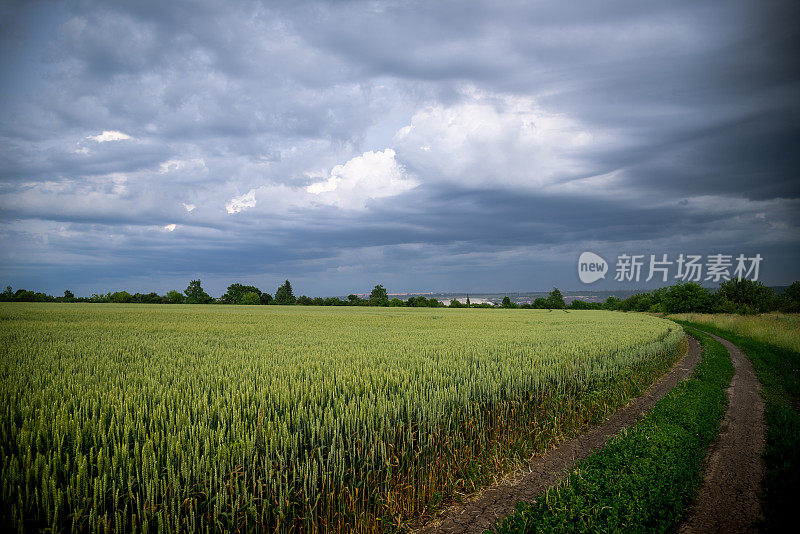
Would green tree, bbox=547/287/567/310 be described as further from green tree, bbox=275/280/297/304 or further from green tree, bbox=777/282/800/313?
green tree, bbox=275/280/297/304

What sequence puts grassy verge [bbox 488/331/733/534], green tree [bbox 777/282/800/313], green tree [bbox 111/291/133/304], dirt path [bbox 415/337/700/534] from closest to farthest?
grassy verge [bbox 488/331/733/534]
dirt path [bbox 415/337/700/534]
green tree [bbox 777/282/800/313]
green tree [bbox 111/291/133/304]

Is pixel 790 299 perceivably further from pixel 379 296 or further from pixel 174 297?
pixel 174 297

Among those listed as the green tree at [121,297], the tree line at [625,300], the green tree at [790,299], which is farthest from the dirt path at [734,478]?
the green tree at [121,297]

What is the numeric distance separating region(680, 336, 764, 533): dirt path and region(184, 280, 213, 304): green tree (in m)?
105

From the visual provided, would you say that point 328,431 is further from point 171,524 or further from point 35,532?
point 35,532

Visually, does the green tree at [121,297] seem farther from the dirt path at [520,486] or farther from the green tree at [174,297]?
the dirt path at [520,486]

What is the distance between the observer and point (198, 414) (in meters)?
5.22

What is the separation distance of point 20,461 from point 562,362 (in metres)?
10.6

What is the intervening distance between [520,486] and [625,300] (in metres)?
146

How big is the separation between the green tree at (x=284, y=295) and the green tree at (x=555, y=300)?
85.1 metres

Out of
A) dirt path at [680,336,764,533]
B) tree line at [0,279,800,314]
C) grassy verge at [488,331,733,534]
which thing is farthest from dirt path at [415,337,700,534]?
tree line at [0,279,800,314]

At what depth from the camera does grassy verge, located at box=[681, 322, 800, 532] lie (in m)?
4.88

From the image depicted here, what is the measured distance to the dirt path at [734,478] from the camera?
4.71 meters

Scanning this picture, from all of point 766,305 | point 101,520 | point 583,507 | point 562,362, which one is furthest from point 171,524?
point 766,305
